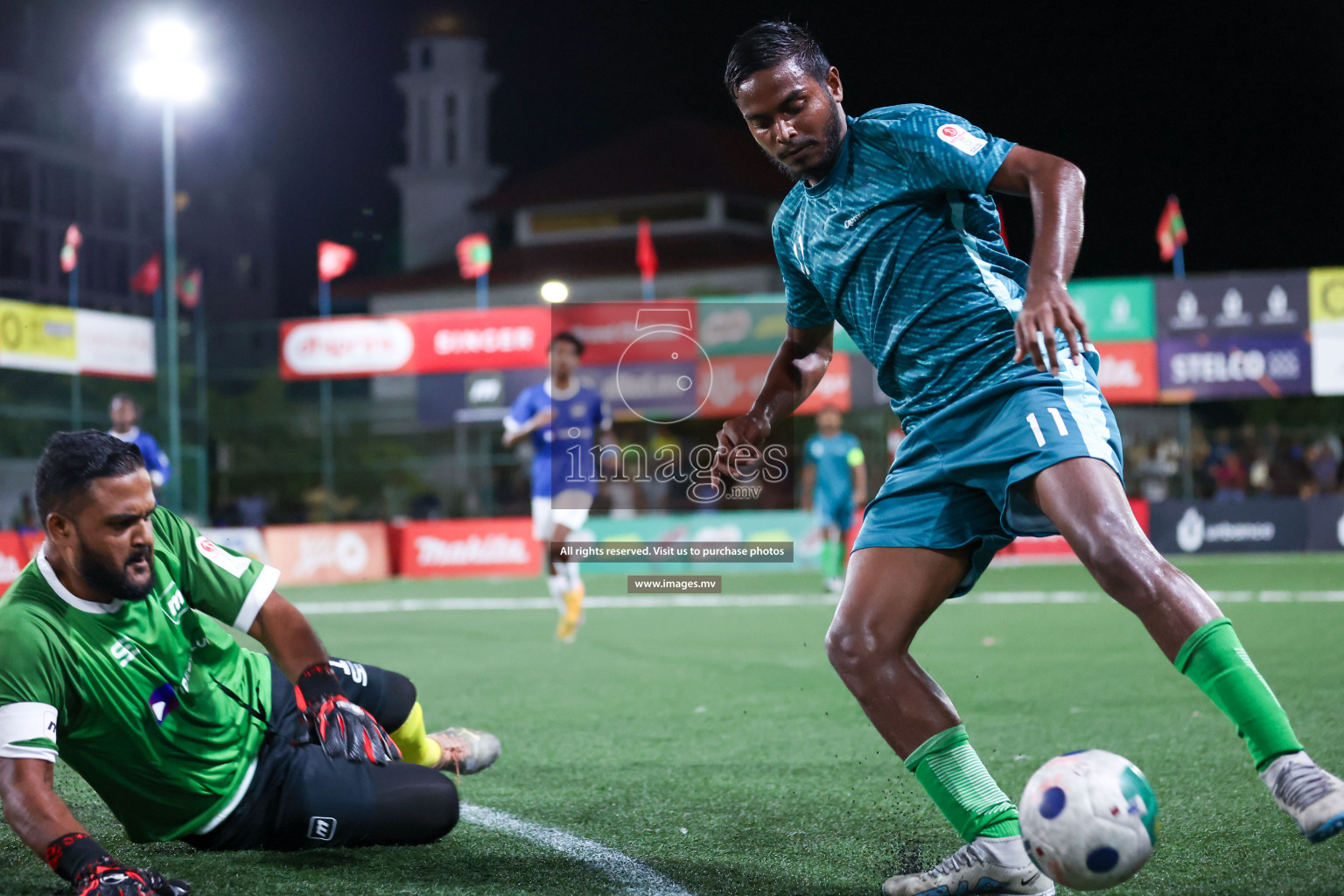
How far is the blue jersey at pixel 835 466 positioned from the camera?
1574 centimetres

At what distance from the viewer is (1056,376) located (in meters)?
3.26

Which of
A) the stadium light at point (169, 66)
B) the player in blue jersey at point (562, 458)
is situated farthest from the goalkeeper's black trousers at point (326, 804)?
the stadium light at point (169, 66)

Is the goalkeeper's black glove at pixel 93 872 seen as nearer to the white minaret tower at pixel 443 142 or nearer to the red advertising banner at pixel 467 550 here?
the red advertising banner at pixel 467 550

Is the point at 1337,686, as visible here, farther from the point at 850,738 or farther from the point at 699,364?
the point at 699,364

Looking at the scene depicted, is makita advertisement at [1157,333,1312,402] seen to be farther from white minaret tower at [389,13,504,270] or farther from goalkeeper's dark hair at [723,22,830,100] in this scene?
white minaret tower at [389,13,504,270]

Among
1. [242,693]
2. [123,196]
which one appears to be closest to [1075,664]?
[242,693]

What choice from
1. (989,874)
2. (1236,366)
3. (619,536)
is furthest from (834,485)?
(989,874)

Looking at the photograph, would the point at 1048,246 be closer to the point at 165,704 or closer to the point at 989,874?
the point at 989,874

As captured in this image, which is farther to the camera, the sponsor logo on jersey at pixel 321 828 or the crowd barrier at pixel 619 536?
the crowd barrier at pixel 619 536

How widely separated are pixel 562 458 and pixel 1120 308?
14212 mm

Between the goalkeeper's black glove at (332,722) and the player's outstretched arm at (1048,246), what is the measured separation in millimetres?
1968

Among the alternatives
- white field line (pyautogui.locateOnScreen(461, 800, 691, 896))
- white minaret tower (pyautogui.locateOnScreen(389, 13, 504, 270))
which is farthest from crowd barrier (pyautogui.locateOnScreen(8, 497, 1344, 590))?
white minaret tower (pyautogui.locateOnScreen(389, 13, 504, 270))

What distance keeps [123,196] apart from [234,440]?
40.7m

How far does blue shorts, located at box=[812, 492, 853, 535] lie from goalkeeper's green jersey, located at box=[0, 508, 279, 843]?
40.0 ft
